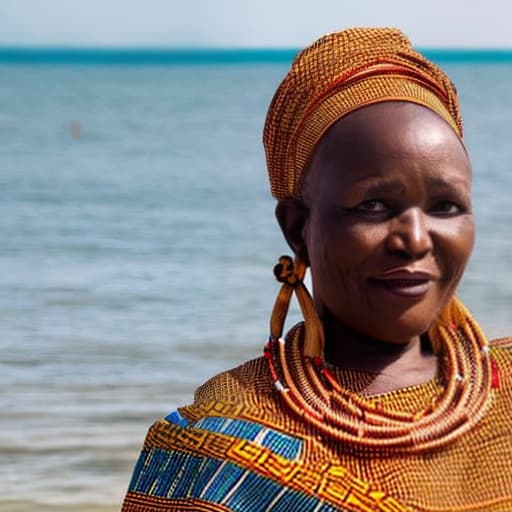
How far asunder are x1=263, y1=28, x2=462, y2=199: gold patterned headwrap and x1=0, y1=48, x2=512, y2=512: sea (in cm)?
334

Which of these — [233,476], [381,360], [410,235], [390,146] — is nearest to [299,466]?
[233,476]

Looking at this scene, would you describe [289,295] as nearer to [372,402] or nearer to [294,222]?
[294,222]

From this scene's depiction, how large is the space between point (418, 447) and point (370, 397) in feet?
0.39

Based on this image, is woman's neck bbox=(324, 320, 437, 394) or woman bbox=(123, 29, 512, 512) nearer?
woman bbox=(123, 29, 512, 512)

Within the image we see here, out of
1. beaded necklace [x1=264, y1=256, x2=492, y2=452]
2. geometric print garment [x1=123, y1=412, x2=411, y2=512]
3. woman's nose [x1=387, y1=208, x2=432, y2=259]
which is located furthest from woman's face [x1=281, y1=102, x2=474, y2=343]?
geometric print garment [x1=123, y1=412, x2=411, y2=512]

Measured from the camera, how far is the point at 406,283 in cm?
239

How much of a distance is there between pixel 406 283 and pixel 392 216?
0.33 ft

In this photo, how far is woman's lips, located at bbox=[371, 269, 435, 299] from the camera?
238 centimetres

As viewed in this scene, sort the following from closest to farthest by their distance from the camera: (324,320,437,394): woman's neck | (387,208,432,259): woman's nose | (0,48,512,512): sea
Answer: (387,208,432,259): woman's nose
(324,320,437,394): woman's neck
(0,48,512,512): sea

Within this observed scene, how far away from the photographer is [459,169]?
2414 millimetres

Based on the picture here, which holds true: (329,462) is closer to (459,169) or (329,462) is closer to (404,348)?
(404,348)

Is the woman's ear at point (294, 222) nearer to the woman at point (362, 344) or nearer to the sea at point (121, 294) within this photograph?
the woman at point (362, 344)

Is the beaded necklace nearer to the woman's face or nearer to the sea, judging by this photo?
the woman's face

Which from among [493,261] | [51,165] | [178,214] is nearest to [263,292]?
[493,261]
